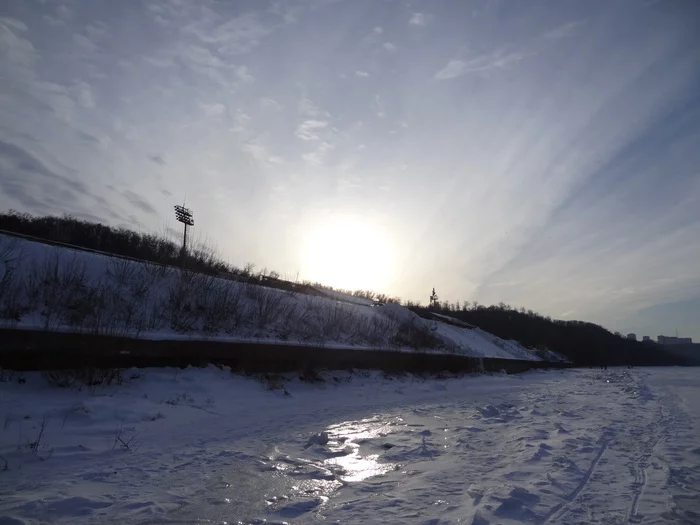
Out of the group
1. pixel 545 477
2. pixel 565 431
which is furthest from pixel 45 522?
pixel 565 431

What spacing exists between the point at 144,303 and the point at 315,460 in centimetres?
879

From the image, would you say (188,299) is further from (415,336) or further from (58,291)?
(415,336)

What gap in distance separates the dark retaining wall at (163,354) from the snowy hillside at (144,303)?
318 millimetres

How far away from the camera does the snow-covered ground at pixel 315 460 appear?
3555mm

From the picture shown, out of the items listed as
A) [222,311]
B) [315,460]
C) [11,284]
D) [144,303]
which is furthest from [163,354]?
[315,460]

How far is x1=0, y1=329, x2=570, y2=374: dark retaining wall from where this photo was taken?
24.6ft

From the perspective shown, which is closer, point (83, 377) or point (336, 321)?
point (83, 377)

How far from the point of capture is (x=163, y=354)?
934 cm

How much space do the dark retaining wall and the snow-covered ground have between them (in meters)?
0.46

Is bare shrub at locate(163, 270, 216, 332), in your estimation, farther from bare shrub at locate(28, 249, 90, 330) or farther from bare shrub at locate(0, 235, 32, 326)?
bare shrub at locate(0, 235, 32, 326)

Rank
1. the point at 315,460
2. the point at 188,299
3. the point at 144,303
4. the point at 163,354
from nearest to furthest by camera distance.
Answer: the point at 315,460
the point at 163,354
the point at 144,303
the point at 188,299

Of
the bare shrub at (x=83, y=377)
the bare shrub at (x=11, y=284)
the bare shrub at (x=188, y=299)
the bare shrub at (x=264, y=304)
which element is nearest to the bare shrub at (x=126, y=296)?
the bare shrub at (x=188, y=299)

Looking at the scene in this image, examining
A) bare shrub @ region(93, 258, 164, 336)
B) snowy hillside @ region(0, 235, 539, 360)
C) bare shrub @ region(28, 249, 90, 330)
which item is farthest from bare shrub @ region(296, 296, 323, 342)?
bare shrub @ region(28, 249, 90, 330)

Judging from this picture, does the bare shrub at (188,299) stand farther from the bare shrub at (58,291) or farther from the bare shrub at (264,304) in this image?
the bare shrub at (58,291)
